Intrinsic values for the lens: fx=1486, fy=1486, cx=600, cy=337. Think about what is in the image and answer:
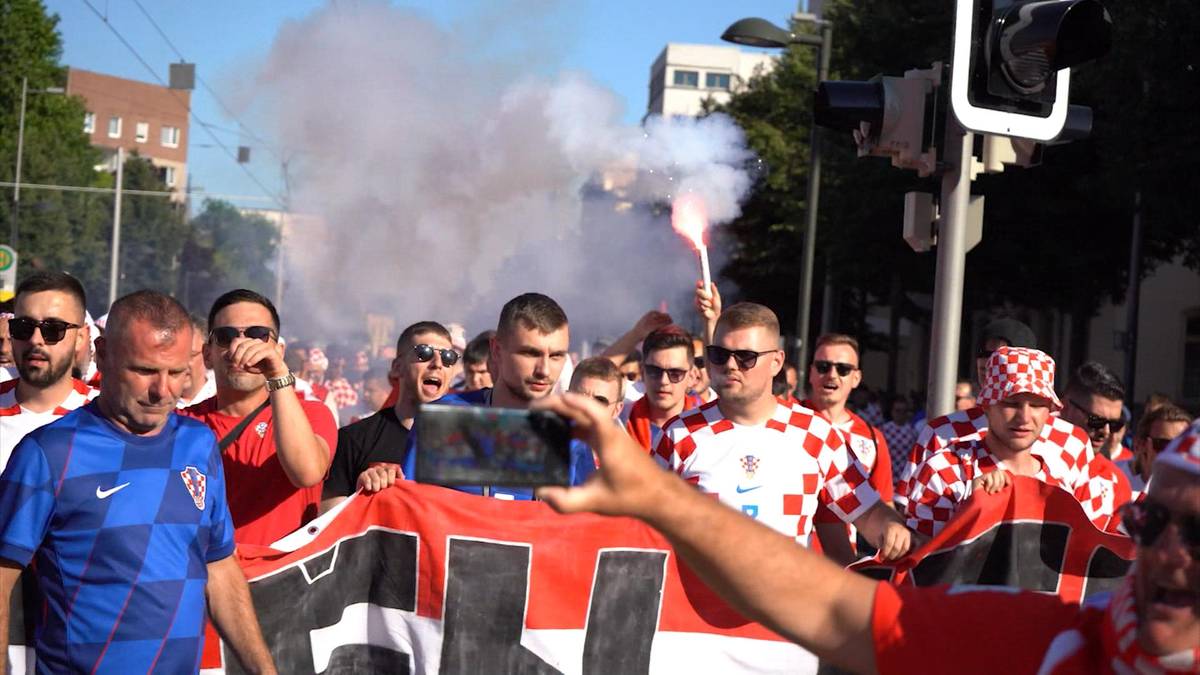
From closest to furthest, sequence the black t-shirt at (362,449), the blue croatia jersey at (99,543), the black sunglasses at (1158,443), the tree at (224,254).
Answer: the blue croatia jersey at (99,543)
the black t-shirt at (362,449)
the black sunglasses at (1158,443)
the tree at (224,254)

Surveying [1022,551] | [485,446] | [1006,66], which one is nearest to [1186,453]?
[485,446]

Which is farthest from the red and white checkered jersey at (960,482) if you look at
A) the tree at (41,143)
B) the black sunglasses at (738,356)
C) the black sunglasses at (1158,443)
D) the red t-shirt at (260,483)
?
the tree at (41,143)

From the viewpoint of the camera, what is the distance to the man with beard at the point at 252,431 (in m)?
5.39

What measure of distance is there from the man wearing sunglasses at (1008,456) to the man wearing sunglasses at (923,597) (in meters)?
3.15

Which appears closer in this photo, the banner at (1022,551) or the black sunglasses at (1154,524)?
the black sunglasses at (1154,524)

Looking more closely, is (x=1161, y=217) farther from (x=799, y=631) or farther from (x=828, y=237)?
(x=799, y=631)

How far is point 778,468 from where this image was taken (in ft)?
18.3

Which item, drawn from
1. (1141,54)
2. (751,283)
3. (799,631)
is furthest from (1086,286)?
(799,631)

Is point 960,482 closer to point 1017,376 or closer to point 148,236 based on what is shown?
point 1017,376

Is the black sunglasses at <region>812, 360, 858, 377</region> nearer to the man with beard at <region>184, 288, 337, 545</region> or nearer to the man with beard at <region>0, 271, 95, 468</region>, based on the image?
the man with beard at <region>184, 288, 337, 545</region>

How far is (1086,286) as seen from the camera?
26.1 m

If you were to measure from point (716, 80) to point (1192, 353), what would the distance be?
118468mm

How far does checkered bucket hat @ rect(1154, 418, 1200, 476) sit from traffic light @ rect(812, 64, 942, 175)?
15.2 feet

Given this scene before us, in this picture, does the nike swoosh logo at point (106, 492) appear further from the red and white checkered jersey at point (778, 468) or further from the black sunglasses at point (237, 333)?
the red and white checkered jersey at point (778, 468)
